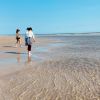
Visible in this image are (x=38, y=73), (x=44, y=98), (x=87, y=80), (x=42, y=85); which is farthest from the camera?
(x=38, y=73)

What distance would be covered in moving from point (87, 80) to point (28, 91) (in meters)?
2.06

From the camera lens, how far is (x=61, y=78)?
8.47m

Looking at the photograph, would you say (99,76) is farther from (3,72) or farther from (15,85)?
(3,72)

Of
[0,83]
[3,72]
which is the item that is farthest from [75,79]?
[3,72]

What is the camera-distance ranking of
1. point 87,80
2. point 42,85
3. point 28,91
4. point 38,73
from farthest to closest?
point 38,73 → point 87,80 → point 42,85 → point 28,91

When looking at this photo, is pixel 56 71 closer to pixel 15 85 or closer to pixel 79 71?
pixel 79 71

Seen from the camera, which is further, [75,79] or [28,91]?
[75,79]

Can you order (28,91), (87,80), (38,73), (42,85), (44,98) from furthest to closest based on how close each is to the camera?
1. (38,73)
2. (87,80)
3. (42,85)
4. (28,91)
5. (44,98)

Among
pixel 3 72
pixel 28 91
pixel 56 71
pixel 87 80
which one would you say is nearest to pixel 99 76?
pixel 87 80

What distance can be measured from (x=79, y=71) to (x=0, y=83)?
125 inches

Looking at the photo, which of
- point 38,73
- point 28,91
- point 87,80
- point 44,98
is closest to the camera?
point 44,98

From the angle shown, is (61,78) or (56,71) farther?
(56,71)

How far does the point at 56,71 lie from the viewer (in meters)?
9.84

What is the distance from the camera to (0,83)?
7867mm
